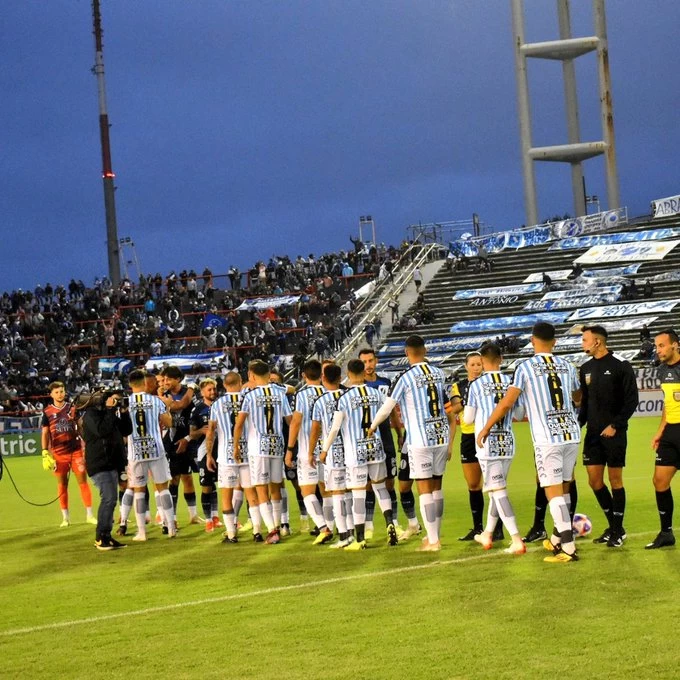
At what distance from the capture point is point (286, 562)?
12.9m

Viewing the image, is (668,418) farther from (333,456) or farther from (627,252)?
(627,252)

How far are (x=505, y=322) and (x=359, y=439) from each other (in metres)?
35.8

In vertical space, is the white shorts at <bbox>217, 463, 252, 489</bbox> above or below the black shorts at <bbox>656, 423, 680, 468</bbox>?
below

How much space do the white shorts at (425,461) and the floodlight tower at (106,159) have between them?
55254mm

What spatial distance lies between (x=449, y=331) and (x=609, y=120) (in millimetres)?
14658

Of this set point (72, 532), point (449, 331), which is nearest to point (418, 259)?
point (449, 331)

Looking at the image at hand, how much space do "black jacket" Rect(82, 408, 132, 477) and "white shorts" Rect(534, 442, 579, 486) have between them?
5.77 meters

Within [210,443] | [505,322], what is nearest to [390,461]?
[210,443]

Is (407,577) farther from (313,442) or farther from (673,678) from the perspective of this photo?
(673,678)

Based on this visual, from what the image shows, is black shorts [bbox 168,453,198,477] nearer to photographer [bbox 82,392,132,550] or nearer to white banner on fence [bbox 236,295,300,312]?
photographer [bbox 82,392,132,550]

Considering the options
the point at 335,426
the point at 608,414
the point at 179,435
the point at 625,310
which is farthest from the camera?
the point at 625,310

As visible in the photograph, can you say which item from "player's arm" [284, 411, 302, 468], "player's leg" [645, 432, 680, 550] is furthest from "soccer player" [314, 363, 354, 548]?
"player's leg" [645, 432, 680, 550]

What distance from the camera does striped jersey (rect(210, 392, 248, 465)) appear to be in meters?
15.3

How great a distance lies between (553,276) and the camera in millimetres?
51562
